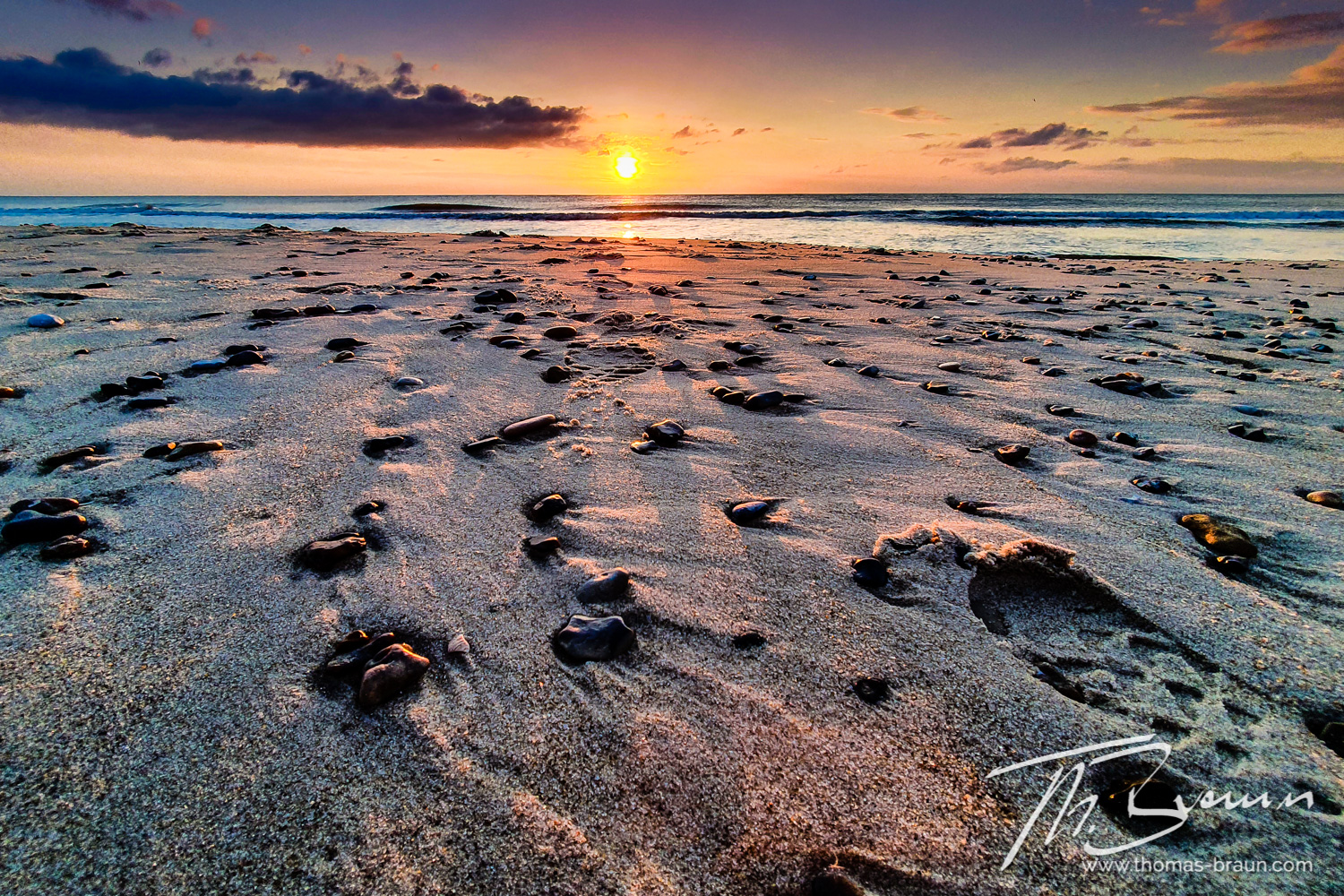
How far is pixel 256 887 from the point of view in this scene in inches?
35.5

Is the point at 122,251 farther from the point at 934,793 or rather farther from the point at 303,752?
the point at 934,793

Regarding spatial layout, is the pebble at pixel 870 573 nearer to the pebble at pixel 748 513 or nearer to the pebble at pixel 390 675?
the pebble at pixel 748 513

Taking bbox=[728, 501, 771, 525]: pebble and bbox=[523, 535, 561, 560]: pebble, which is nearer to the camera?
bbox=[523, 535, 561, 560]: pebble

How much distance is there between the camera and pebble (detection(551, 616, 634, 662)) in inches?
54.0

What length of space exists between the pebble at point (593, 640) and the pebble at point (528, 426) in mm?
1238

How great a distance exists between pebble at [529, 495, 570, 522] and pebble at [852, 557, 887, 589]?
0.95 metres

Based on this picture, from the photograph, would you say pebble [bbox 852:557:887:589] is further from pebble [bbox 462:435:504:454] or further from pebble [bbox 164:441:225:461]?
pebble [bbox 164:441:225:461]

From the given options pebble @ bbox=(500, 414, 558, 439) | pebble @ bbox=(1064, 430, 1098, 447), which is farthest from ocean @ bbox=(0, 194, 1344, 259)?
pebble @ bbox=(500, 414, 558, 439)

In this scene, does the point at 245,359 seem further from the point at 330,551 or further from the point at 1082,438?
the point at 1082,438

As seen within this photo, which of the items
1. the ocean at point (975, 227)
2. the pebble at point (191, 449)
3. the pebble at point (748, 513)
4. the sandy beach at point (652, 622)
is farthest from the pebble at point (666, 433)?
the ocean at point (975, 227)

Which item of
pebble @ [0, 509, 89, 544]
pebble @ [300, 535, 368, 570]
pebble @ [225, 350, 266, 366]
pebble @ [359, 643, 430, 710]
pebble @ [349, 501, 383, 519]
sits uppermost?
pebble @ [225, 350, 266, 366]

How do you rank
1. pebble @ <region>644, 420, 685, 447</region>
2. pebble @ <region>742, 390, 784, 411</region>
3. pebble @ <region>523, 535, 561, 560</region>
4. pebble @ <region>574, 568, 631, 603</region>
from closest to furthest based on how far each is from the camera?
1. pebble @ <region>574, 568, 631, 603</region>
2. pebble @ <region>523, 535, 561, 560</region>
3. pebble @ <region>644, 420, 685, 447</region>
4. pebble @ <region>742, 390, 784, 411</region>

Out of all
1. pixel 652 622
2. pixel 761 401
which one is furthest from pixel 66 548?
Answer: pixel 761 401

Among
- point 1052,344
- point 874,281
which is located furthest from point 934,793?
point 874,281
